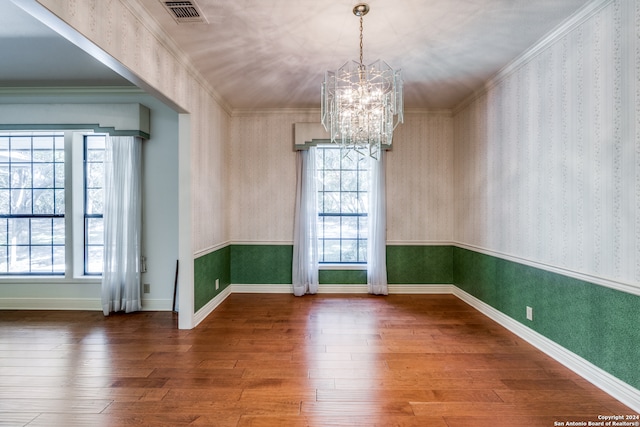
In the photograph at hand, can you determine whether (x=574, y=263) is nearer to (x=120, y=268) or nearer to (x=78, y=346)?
(x=78, y=346)

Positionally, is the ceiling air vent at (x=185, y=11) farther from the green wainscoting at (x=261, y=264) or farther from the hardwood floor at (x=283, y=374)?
the green wainscoting at (x=261, y=264)

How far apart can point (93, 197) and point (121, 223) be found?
0.72 metres

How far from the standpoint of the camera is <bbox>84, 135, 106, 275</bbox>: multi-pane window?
4301 millimetres

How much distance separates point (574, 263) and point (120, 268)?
191 inches

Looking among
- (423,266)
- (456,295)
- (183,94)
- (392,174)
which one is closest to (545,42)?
(392,174)

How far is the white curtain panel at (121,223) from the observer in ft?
13.1

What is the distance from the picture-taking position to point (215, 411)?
211 cm

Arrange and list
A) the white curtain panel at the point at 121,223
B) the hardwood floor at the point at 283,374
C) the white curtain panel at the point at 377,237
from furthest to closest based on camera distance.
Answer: the white curtain panel at the point at 377,237
the white curtain panel at the point at 121,223
the hardwood floor at the point at 283,374

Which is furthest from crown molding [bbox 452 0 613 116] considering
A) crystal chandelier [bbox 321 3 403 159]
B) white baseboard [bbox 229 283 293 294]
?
white baseboard [bbox 229 283 293 294]

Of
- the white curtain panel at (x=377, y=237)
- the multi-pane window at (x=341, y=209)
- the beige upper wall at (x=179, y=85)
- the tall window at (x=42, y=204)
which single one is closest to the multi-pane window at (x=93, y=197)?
the tall window at (x=42, y=204)

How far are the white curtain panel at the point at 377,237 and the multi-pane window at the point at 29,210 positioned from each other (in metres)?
4.35

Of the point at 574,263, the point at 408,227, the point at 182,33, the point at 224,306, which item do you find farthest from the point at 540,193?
the point at 224,306

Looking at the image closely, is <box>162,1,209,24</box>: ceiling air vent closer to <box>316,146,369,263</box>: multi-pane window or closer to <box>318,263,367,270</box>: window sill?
<box>316,146,369,263</box>: multi-pane window

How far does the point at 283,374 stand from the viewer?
2.56 m
